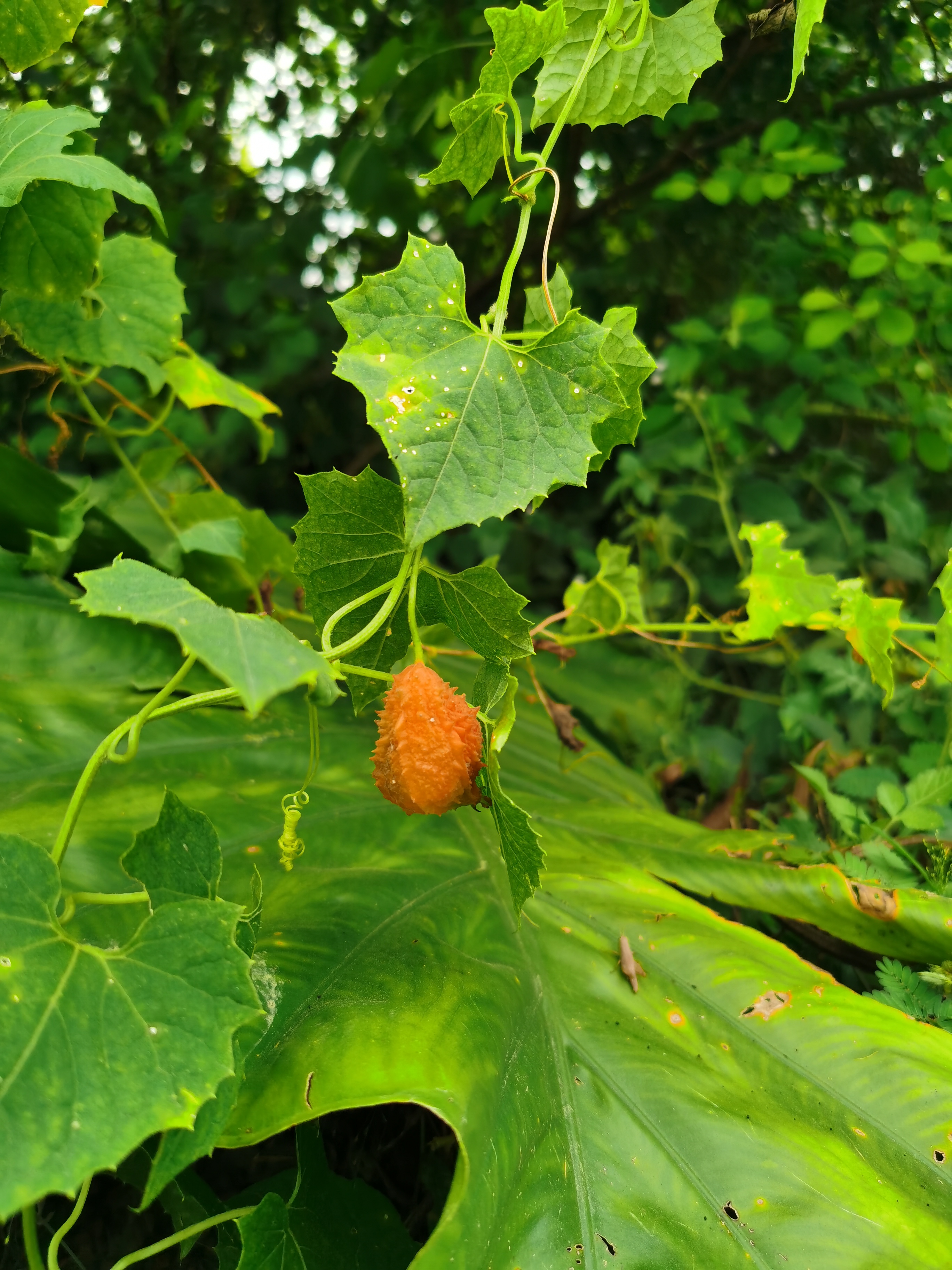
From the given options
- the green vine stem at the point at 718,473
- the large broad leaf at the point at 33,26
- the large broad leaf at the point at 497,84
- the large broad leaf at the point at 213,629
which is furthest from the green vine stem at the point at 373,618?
the green vine stem at the point at 718,473

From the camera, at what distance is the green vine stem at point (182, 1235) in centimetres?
55

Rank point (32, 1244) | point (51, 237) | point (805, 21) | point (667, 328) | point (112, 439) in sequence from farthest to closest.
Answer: point (667, 328)
point (112, 439)
point (51, 237)
point (805, 21)
point (32, 1244)

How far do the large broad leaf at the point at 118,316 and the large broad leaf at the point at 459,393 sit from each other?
0.46 m

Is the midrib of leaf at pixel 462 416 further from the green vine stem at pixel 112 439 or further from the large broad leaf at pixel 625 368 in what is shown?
the green vine stem at pixel 112 439

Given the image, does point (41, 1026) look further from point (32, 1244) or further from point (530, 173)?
point (530, 173)

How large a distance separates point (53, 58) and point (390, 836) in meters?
1.72

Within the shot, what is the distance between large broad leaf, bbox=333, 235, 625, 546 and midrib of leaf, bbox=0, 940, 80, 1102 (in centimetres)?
27

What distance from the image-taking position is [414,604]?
0.61m

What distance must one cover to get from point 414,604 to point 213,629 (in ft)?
0.67

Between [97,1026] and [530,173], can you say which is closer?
[97,1026]

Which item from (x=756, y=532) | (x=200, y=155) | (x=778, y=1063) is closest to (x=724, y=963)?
(x=778, y=1063)

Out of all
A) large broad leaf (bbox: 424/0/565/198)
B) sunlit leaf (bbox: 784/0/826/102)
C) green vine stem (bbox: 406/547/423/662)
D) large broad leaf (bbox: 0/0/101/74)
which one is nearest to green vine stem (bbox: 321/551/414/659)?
green vine stem (bbox: 406/547/423/662)

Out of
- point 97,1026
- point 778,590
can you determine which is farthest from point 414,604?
point 778,590

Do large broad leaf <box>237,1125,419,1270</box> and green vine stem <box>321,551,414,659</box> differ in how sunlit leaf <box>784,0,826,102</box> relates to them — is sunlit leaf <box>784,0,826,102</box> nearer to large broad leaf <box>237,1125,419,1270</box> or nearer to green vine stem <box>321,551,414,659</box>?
green vine stem <box>321,551,414,659</box>
